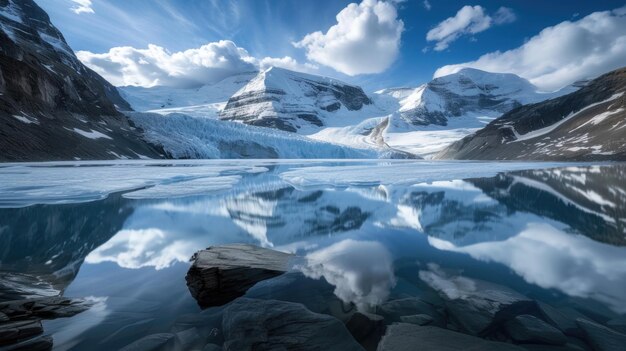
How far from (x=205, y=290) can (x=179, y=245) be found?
270 centimetres

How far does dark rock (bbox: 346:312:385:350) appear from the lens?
9.53 ft

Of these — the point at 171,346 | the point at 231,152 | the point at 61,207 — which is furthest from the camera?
the point at 231,152

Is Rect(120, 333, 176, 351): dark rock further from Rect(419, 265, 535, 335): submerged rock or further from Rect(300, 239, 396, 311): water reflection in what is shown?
Rect(419, 265, 535, 335): submerged rock

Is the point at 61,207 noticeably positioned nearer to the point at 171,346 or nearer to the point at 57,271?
the point at 57,271

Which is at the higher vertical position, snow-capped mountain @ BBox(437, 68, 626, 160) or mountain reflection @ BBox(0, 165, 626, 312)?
snow-capped mountain @ BBox(437, 68, 626, 160)

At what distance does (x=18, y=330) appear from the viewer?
2.79 meters

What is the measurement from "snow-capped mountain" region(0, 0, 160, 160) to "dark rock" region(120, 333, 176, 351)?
1679 inches

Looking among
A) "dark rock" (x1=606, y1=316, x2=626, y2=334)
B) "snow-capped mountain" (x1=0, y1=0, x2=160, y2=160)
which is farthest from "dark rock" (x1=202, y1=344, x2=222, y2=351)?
"snow-capped mountain" (x1=0, y1=0, x2=160, y2=160)

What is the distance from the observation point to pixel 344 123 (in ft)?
647

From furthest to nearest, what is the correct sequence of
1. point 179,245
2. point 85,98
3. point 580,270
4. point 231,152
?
1. point 231,152
2. point 85,98
3. point 179,245
4. point 580,270

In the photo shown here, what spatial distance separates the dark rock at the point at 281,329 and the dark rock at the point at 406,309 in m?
0.60

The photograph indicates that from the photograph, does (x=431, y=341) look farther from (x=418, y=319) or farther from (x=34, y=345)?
(x=34, y=345)

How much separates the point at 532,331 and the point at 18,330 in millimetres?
4737

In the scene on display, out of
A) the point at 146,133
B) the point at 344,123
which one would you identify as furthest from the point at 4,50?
the point at 344,123
